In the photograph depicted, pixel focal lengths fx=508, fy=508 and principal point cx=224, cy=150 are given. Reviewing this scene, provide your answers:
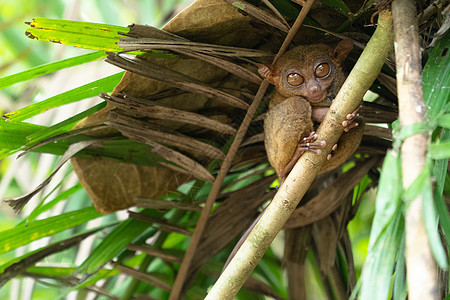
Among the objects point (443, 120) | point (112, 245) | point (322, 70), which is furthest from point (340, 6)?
point (112, 245)

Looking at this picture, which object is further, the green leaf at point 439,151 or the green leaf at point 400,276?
the green leaf at point 400,276

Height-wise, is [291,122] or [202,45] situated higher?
[202,45]

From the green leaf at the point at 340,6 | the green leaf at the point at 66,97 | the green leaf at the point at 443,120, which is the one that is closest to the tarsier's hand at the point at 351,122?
the green leaf at the point at 340,6

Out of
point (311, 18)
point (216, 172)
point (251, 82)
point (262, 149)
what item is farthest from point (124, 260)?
point (311, 18)

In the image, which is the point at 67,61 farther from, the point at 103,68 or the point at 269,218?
the point at 103,68

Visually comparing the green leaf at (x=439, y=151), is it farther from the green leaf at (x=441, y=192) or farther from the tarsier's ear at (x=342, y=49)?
the tarsier's ear at (x=342, y=49)

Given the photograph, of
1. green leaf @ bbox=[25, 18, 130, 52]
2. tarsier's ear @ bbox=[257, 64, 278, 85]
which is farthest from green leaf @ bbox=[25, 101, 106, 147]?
tarsier's ear @ bbox=[257, 64, 278, 85]
